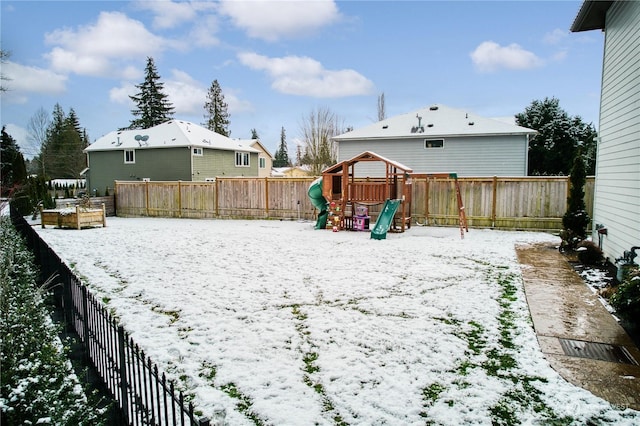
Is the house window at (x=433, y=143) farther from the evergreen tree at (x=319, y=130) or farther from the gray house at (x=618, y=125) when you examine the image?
the evergreen tree at (x=319, y=130)

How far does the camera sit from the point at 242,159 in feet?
106

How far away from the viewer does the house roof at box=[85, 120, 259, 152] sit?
26.4 m

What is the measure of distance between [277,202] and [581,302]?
12327 millimetres

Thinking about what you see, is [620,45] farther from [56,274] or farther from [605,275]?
[56,274]

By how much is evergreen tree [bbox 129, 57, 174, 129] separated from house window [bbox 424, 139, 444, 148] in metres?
33.2

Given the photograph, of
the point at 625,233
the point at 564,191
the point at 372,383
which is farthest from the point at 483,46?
the point at 372,383

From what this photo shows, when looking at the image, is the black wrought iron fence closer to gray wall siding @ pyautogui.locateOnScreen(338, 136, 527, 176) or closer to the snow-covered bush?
the snow-covered bush

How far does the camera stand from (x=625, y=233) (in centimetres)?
683

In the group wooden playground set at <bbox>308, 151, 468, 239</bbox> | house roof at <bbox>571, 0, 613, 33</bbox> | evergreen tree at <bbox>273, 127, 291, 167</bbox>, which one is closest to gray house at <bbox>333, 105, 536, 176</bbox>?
wooden playground set at <bbox>308, 151, 468, 239</bbox>

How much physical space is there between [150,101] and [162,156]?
19.6 metres

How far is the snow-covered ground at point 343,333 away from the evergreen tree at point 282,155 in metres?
69.3

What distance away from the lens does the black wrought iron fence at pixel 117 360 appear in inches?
107

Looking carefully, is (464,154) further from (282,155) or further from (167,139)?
(282,155)

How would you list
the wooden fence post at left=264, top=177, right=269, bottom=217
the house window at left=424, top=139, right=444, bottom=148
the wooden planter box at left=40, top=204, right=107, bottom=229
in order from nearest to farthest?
the wooden planter box at left=40, top=204, right=107, bottom=229 < the wooden fence post at left=264, top=177, right=269, bottom=217 < the house window at left=424, top=139, right=444, bottom=148
